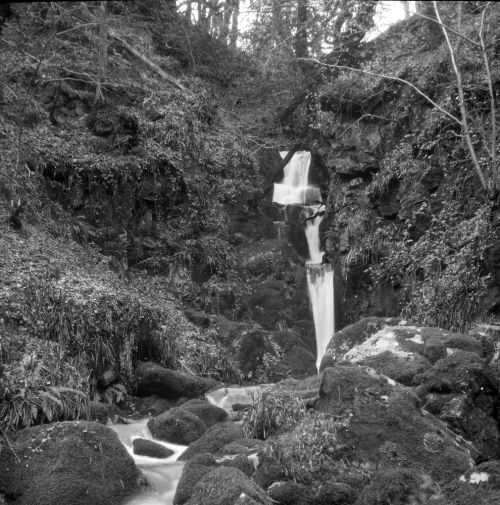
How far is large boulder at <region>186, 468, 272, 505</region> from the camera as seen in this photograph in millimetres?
4379

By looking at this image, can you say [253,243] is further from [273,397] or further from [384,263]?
[273,397]

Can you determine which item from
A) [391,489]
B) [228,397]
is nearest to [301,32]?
[228,397]

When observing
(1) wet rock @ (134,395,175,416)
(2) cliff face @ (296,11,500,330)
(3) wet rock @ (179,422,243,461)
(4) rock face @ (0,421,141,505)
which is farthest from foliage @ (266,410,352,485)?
(2) cliff face @ (296,11,500,330)

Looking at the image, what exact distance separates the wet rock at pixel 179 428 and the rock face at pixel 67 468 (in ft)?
5.22

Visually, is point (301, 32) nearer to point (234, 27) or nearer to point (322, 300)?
point (322, 300)

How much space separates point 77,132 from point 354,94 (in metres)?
8.23

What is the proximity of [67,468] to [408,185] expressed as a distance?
440 inches

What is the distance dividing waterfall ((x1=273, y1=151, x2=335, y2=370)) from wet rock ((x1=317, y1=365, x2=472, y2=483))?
869 centimetres

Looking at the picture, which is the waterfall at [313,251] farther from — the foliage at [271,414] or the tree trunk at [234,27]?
the foliage at [271,414]

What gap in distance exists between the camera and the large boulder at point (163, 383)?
959cm

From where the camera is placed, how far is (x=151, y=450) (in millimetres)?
6914

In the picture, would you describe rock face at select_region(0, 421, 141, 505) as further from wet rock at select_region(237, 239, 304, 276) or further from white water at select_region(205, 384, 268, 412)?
wet rock at select_region(237, 239, 304, 276)

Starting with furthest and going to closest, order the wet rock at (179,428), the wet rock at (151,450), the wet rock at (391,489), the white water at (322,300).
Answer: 1. the white water at (322,300)
2. the wet rock at (179,428)
3. the wet rock at (151,450)
4. the wet rock at (391,489)

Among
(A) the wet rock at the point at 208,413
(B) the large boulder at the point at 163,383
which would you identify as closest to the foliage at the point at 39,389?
(A) the wet rock at the point at 208,413
